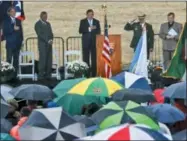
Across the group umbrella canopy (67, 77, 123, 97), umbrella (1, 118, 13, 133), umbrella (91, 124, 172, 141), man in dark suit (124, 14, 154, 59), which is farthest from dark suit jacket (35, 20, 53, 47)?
umbrella (91, 124, 172, 141)

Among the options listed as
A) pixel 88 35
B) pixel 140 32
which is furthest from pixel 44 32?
pixel 140 32

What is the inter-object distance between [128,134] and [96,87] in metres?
5.53

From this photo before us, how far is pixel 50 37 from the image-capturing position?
24.1m

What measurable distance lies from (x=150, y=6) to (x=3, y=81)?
1483cm

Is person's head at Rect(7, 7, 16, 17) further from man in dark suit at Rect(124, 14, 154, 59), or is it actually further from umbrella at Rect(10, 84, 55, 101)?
umbrella at Rect(10, 84, 55, 101)

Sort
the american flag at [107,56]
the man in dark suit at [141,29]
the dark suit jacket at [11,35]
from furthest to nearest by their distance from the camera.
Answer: the man in dark suit at [141,29], the dark suit jacket at [11,35], the american flag at [107,56]

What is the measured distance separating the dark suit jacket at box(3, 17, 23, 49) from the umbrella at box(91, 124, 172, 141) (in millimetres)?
12779

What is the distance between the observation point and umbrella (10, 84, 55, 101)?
16.5 metres

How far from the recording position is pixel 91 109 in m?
15.0

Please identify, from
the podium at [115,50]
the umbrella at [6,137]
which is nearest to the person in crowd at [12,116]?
the umbrella at [6,137]

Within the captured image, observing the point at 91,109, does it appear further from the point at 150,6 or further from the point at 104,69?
the point at 150,6

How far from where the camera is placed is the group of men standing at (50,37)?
2380 cm

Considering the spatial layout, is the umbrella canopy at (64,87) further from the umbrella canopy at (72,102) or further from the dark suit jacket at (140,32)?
the dark suit jacket at (140,32)

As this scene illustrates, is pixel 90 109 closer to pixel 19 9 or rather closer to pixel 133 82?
pixel 133 82
